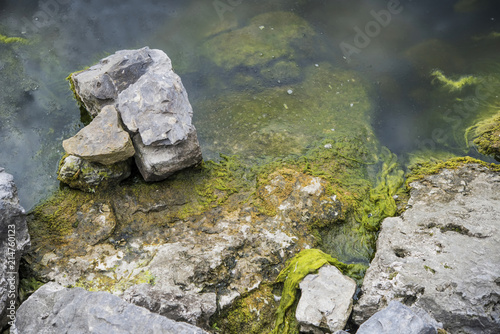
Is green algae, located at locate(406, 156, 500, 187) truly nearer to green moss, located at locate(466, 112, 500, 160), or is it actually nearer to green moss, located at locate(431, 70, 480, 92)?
green moss, located at locate(466, 112, 500, 160)

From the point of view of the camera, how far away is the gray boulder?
4.42 metres

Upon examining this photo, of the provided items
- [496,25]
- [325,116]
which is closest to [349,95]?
[325,116]

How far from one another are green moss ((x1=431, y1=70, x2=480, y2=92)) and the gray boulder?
406 cm

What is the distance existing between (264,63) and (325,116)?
1.38m

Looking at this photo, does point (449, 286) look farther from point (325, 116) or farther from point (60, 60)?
point (60, 60)

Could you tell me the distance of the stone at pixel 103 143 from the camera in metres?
4.26

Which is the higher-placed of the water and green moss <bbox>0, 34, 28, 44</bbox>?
green moss <bbox>0, 34, 28, 44</bbox>

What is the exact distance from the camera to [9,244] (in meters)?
3.59

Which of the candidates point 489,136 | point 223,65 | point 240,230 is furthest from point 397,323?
point 223,65

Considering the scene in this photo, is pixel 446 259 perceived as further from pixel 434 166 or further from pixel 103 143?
pixel 103 143

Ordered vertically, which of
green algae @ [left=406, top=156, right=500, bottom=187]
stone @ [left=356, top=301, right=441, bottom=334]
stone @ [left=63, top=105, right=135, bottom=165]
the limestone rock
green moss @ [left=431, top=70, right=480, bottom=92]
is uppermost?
the limestone rock

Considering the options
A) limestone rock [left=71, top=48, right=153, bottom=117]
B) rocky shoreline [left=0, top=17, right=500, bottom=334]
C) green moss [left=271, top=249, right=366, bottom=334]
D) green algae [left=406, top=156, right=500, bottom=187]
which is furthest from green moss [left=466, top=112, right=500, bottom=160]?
limestone rock [left=71, top=48, right=153, bottom=117]

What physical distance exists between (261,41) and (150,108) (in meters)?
2.89

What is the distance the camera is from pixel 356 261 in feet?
14.4
